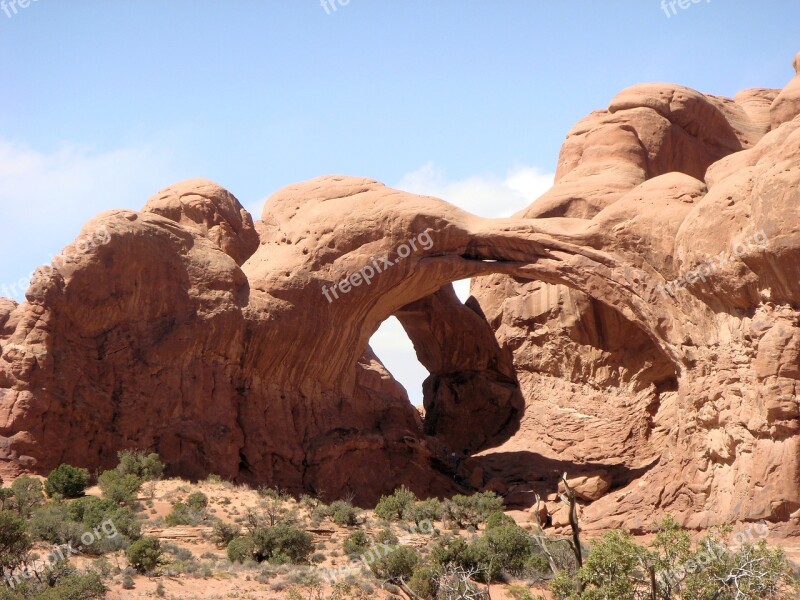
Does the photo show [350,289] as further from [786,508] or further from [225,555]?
[786,508]

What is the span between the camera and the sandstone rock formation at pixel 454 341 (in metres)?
20.6

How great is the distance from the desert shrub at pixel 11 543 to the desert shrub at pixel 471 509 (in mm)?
9137

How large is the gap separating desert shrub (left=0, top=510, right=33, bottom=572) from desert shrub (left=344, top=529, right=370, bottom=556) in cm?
513

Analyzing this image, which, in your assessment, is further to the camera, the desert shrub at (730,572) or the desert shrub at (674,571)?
the desert shrub at (730,572)

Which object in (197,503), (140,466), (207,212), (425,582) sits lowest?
(425,582)

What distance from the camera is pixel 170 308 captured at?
2359cm

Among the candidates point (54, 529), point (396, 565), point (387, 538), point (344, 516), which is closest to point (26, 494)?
point (54, 529)

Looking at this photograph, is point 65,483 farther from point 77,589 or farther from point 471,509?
point 471,509

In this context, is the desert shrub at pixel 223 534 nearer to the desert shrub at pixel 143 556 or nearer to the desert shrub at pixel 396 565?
the desert shrub at pixel 143 556

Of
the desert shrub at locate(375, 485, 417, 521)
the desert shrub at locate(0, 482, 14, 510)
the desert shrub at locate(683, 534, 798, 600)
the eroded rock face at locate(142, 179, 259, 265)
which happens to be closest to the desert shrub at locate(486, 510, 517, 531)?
the desert shrub at locate(375, 485, 417, 521)

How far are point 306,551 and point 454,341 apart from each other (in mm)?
14701

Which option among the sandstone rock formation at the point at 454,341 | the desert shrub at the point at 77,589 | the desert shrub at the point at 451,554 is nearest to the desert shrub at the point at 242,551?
the desert shrub at the point at 451,554

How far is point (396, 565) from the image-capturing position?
16.0 meters

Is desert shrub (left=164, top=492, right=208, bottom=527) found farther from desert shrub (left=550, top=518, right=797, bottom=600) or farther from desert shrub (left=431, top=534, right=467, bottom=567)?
desert shrub (left=550, top=518, right=797, bottom=600)
